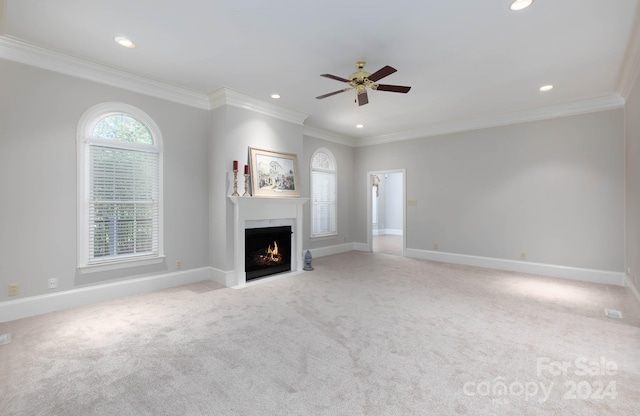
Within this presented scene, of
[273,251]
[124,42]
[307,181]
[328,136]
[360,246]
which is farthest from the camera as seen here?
[360,246]

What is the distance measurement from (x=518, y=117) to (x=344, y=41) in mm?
4099

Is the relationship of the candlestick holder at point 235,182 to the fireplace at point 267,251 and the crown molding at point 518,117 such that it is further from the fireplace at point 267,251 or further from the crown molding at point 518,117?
the crown molding at point 518,117

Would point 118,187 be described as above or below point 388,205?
above

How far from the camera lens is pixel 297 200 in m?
5.27

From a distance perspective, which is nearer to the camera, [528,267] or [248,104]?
[248,104]

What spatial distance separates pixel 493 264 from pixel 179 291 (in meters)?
5.58

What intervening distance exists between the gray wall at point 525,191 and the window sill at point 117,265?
5.21m

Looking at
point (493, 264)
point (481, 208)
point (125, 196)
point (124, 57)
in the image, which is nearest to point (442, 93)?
point (481, 208)

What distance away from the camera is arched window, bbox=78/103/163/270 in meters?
3.56

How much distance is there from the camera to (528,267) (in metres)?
5.23

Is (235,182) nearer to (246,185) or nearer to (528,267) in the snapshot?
(246,185)

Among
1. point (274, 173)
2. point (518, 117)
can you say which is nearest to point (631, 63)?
point (518, 117)

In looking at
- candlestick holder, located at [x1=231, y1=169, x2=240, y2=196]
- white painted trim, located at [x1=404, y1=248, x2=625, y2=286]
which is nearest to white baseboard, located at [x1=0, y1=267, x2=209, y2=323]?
candlestick holder, located at [x1=231, y1=169, x2=240, y2=196]

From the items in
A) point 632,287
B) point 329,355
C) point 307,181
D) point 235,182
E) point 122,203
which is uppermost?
point 307,181
